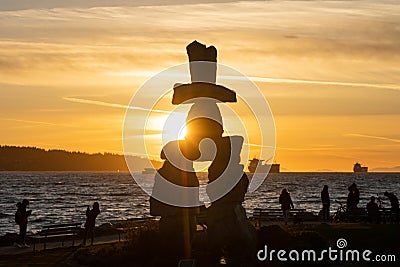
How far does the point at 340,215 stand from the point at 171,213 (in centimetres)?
1657

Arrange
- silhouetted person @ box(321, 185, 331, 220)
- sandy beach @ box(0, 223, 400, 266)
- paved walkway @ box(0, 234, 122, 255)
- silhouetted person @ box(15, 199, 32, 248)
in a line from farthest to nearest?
1. silhouetted person @ box(321, 185, 331, 220)
2. silhouetted person @ box(15, 199, 32, 248)
3. paved walkway @ box(0, 234, 122, 255)
4. sandy beach @ box(0, 223, 400, 266)

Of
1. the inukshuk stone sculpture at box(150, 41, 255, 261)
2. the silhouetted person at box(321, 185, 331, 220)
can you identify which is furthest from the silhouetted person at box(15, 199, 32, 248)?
the silhouetted person at box(321, 185, 331, 220)

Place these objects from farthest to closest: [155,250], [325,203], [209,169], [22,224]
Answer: [325,203]
[22,224]
[209,169]
[155,250]

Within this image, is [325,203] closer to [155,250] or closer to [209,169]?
[209,169]

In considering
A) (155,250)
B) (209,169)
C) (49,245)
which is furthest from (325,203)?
(155,250)

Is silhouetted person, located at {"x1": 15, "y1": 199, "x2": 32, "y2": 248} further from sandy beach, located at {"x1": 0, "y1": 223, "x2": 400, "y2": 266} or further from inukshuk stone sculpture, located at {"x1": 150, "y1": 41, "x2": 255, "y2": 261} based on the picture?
inukshuk stone sculpture, located at {"x1": 150, "y1": 41, "x2": 255, "y2": 261}

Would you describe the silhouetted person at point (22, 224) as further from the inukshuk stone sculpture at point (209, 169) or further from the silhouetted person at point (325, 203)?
the silhouetted person at point (325, 203)

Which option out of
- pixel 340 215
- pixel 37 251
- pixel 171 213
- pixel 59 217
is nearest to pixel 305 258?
pixel 171 213

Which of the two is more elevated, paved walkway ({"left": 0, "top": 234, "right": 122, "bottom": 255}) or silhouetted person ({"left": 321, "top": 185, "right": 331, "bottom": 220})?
silhouetted person ({"left": 321, "top": 185, "right": 331, "bottom": 220})

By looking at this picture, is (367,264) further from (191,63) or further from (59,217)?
(59,217)

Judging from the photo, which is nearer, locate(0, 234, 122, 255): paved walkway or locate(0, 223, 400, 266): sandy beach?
locate(0, 223, 400, 266): sandy beach

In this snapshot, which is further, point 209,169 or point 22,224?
point 22,224

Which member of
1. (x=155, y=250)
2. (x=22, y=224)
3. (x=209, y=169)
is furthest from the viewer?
(x=22, y=224)

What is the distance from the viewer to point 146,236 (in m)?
27.1
